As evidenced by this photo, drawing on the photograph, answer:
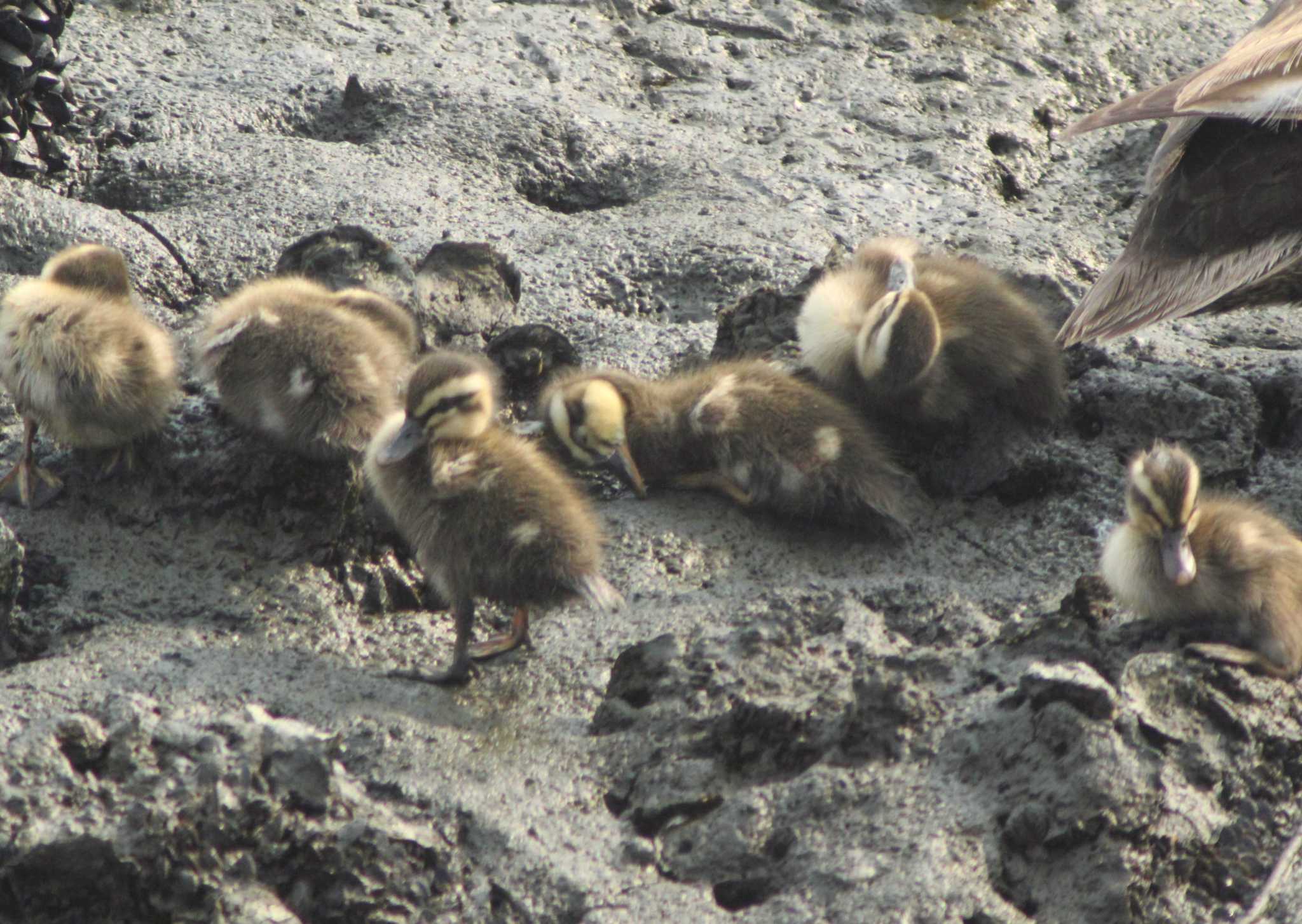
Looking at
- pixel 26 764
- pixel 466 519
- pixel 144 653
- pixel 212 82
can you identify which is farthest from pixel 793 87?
pixel 26 764

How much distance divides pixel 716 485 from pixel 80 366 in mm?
1656

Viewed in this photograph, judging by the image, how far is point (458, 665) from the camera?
3.26m

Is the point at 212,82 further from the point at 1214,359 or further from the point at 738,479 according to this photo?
the point at 1214,359

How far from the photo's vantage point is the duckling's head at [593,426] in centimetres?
391

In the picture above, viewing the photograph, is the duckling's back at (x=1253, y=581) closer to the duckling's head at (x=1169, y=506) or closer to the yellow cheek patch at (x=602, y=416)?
the duckling's head at (x=1169, y=506)

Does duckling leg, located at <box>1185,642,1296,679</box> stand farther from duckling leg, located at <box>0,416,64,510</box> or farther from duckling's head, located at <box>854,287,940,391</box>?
duckling leg, located at <box>0,416,64,510</box>

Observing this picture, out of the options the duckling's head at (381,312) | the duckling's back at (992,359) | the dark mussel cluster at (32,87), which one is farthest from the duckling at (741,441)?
the dark mussel cluster at (32,87)

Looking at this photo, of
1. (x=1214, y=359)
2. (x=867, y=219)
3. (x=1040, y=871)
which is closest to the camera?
(x=1040, y=871)

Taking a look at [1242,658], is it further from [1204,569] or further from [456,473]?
[456,473]

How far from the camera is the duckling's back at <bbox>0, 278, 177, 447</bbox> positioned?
144 inches

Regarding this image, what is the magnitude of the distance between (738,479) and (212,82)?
283cm

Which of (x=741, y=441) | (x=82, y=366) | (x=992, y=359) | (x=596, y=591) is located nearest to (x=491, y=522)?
(x=596, y=591)

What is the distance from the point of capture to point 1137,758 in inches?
110

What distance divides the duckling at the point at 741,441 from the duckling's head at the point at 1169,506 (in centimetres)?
76
